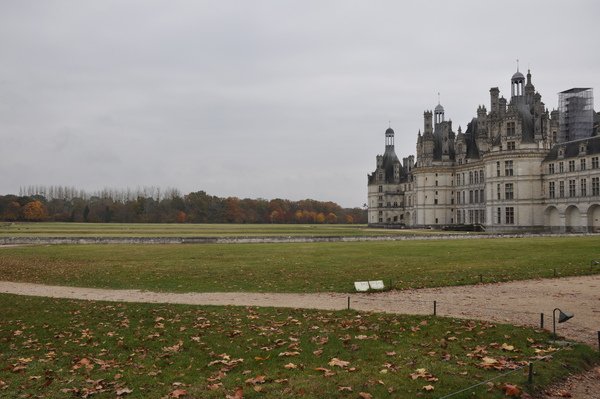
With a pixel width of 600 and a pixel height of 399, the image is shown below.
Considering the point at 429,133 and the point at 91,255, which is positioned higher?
the point at 429,133

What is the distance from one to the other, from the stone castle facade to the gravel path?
56.4m

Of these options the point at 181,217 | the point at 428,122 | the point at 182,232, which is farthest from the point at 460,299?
the point at 181,217

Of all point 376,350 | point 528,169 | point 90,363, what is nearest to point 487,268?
point 376,350

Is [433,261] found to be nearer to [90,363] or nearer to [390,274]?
[390,274]

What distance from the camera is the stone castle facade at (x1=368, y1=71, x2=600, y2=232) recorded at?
72875mm

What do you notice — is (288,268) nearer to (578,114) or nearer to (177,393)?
(177,393)

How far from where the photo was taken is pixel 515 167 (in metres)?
79.2

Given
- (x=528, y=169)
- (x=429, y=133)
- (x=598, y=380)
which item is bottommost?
(x=598, y=380)

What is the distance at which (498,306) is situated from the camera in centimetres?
1580

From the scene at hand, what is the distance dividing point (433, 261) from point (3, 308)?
20.9 m

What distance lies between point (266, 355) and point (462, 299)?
8.95 m

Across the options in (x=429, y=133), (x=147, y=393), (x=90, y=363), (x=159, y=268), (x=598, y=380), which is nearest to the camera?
(x=147, y=393)

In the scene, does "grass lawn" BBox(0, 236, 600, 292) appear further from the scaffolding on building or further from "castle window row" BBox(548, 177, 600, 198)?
the scaffolding on building

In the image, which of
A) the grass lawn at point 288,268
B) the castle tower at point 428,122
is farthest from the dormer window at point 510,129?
the grass lawn at point 288,268
